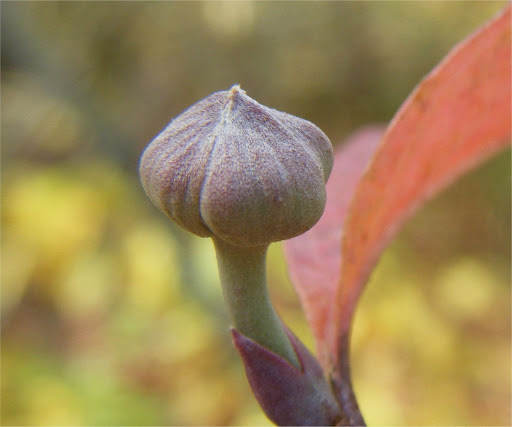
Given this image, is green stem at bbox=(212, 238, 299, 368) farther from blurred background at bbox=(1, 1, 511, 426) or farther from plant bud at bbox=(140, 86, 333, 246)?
blurred background at bbox=(1, 1, 511, 426)

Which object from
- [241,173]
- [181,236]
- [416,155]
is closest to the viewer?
[241,173]

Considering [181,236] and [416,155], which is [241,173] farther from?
[181,236]

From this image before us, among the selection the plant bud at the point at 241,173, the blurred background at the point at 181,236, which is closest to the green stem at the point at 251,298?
the plant bud at the point at 241,173

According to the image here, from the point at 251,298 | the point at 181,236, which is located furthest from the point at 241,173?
the point at 181,236

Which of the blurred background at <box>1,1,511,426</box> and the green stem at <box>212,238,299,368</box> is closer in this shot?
the green stem at <box>212,238,299,368</box>

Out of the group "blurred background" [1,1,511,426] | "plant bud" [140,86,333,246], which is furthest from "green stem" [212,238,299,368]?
"blurred background" [1,1,511,426]

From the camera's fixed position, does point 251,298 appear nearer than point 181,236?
Yes
